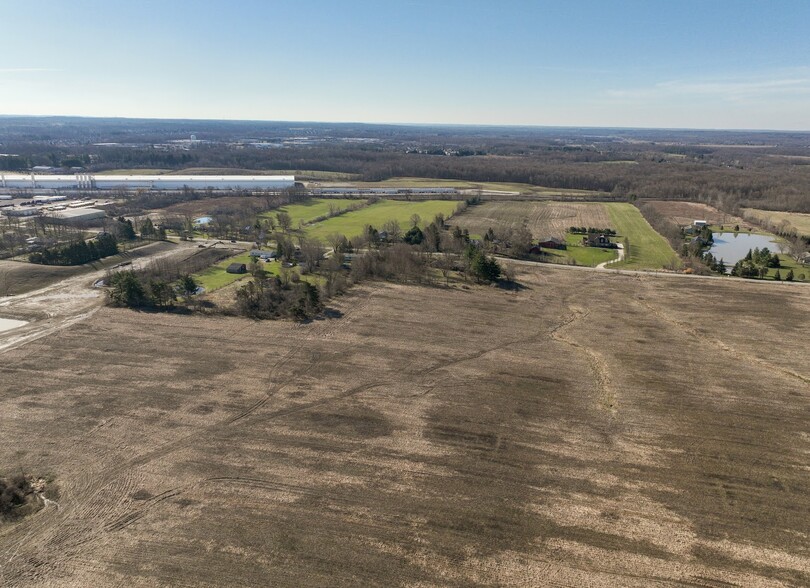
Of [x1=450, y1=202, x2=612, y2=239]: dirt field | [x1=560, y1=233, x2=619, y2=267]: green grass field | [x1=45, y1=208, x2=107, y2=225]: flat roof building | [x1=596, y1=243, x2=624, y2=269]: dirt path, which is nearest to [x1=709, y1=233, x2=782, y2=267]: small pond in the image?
[x1=596, y1=243, x2=624, y2=269]: dirt path

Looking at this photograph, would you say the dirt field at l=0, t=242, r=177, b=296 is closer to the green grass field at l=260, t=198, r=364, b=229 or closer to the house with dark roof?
the green grass field at l=260, t=198, r=364, b=229

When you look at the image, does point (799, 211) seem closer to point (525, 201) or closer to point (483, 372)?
point (525, 201)

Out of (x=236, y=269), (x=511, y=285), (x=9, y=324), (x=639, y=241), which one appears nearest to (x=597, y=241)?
(x=639, y=241)

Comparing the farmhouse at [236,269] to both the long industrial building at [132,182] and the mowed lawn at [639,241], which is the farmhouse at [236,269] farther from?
the long industrial building at [132,182]

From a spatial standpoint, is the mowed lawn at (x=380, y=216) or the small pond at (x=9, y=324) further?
the mowed lawn at (x=380, y=216)

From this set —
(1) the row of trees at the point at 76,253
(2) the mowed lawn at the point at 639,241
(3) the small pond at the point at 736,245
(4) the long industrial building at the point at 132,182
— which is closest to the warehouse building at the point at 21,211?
(4) the long industrial building at the point at 132,182

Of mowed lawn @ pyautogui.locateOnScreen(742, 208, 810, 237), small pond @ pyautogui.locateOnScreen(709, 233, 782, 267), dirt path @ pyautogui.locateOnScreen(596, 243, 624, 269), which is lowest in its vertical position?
dirt path @ pyautogui.locateOnScreen(596, 243, 624, 269)

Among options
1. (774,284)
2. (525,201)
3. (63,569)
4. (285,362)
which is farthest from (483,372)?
(525,201)
